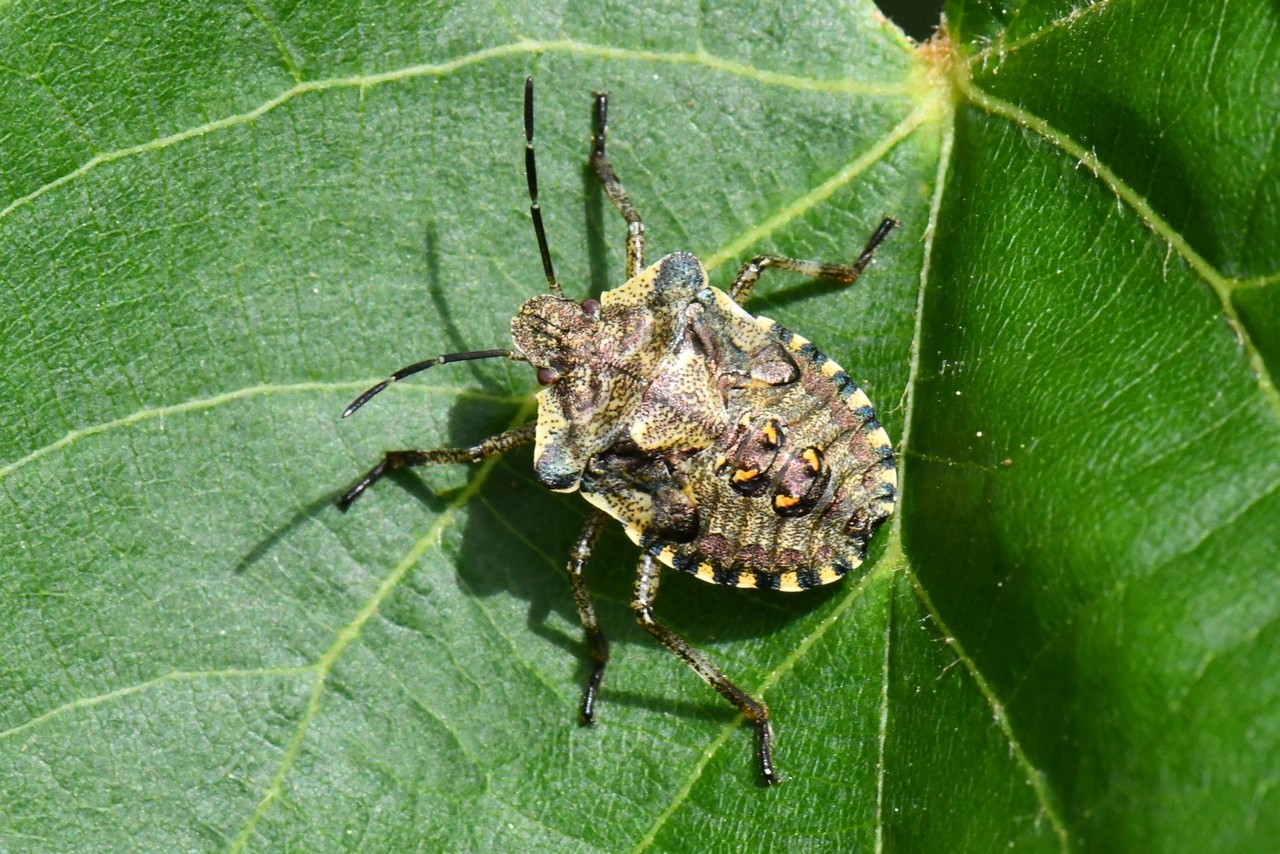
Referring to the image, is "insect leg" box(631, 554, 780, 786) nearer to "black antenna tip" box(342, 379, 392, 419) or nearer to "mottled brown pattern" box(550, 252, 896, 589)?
"mottled brown pattern" box(550, 252, 896, 589)

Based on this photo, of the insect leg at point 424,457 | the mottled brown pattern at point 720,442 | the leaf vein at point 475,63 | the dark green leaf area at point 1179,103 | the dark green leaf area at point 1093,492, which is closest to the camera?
the dark green leaf area at point 1093,492

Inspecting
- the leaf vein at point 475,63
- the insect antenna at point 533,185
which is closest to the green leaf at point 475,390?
the leaf vein at point 475,63

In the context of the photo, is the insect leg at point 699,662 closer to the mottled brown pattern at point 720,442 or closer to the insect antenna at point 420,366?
the mottled brown pattern at point 720,442

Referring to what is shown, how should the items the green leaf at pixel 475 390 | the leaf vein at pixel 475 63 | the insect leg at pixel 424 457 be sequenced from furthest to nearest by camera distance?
1. the insect leg at pixel 424 457
2. the leaf vein at pixel 475 63
3. the green leaf at pixel 475 390

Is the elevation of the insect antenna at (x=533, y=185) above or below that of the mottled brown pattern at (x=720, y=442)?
above

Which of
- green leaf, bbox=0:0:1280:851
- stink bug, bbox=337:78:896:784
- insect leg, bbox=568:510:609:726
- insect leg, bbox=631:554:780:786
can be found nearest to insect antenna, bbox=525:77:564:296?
stink bug, bbox=337:78:896:784

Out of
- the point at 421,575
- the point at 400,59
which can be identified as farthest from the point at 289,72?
the point at 421,575

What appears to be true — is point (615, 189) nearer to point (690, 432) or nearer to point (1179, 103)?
point (690, 432)
